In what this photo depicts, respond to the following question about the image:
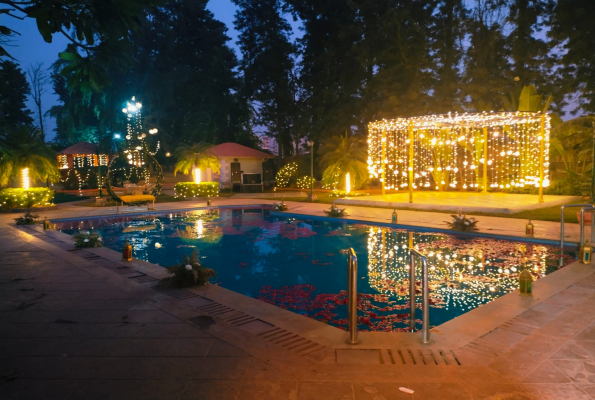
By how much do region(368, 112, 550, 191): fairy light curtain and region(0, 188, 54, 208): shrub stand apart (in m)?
14.1

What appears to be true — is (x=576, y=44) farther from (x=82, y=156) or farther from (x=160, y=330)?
(x=82, y=156)

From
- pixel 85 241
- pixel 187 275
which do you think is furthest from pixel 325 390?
pixel 85 241

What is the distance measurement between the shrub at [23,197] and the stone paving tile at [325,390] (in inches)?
730

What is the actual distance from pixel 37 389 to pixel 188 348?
1298 millimetres

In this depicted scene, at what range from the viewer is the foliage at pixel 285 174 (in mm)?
28672

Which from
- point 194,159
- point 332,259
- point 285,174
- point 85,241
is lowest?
point 332,259

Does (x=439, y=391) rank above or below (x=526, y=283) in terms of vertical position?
below

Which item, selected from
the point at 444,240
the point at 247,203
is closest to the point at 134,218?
the point at 247,203

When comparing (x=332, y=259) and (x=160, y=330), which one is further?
(x=332, y=259)

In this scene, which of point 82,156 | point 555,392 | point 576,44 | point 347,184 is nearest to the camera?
point 555,392

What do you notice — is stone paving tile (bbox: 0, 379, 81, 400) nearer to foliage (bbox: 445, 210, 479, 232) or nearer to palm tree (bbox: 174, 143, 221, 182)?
foliage (bbox: 445, 210, 479, 232)

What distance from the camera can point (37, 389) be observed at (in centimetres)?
352

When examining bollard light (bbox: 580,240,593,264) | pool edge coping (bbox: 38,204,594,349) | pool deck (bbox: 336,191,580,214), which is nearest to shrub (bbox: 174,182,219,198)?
pool deck (bbox: 336,191,580,214)

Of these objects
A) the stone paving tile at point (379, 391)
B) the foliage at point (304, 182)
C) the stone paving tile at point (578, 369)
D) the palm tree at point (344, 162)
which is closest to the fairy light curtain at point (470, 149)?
the palm tree at point (344, 162)
